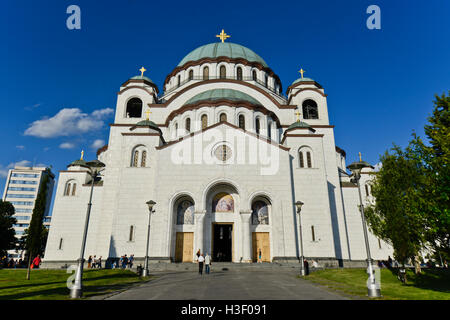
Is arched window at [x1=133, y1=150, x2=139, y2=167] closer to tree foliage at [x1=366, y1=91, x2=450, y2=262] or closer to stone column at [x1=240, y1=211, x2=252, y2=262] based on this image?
stone column at [x1=240, y1=211, x2=252, y2=262]

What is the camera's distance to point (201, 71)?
120 feet

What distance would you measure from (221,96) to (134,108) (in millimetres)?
11603

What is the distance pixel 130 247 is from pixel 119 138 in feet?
41.0

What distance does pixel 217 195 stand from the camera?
2491cm

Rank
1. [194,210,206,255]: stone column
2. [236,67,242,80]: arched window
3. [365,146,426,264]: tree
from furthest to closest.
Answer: [236,67,242,80]: arched window
[194,210,206,255]: stone column
[365,146,426,264]: tree

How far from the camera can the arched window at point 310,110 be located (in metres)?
33.3

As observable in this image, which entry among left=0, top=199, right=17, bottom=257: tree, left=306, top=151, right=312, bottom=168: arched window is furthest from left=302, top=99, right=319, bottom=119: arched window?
left=0, top=199, right=17, bottom=257: tree

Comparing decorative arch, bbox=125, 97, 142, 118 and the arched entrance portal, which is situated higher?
decorative arch, bbox=125, 97, 142, 118

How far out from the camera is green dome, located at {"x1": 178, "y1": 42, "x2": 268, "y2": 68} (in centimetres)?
3762

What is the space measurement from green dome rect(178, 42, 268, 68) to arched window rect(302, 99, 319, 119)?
27.7 ft

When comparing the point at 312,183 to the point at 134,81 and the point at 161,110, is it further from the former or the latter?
the point at 134,81

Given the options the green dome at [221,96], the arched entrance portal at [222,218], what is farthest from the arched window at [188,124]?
the arched entrance portal at [222,218]

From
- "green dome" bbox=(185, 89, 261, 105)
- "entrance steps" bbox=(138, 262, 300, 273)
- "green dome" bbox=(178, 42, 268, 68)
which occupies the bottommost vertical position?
"entrance steps" bbox=(138, 262, 300, 273)

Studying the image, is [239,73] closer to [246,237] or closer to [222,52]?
[222,52]
